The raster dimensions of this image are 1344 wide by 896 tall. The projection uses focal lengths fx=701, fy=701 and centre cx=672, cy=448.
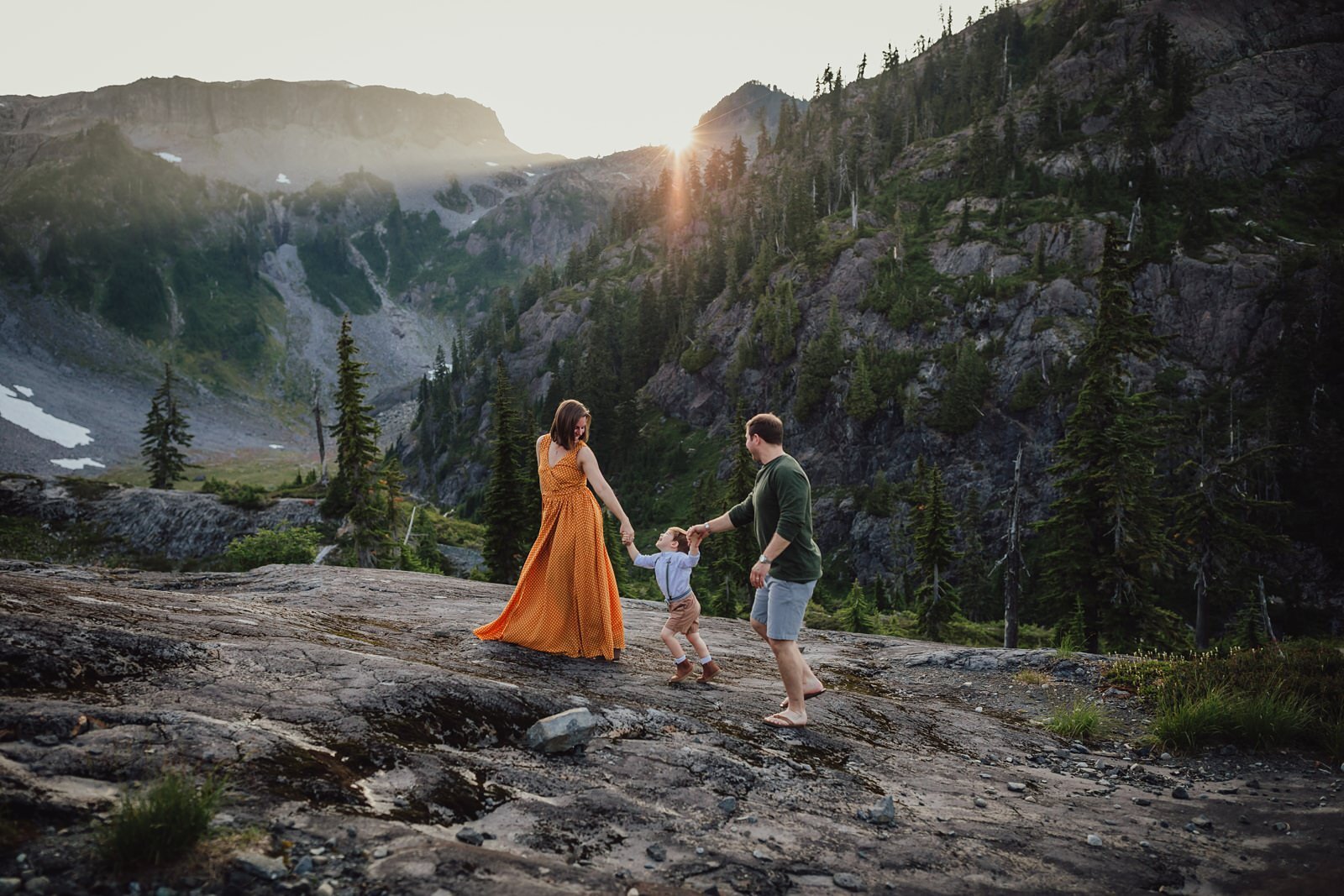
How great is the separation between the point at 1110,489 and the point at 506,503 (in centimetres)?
2845

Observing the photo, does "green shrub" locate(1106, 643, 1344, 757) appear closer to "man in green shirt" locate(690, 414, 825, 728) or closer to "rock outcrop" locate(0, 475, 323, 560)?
"man in green shirt" locate(690, 414, 825, 728)

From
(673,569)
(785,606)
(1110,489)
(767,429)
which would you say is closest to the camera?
(785,606)

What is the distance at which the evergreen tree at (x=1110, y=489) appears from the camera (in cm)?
2667

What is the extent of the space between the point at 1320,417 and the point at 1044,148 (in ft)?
208

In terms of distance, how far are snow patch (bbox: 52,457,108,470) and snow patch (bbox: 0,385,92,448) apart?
6.17 m

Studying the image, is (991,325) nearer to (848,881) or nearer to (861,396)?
(861,396)

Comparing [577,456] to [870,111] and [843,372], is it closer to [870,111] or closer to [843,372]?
[843,372]

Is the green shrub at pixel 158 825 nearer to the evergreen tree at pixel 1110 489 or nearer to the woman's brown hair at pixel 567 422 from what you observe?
the woman's brown hair at pixel 567 422

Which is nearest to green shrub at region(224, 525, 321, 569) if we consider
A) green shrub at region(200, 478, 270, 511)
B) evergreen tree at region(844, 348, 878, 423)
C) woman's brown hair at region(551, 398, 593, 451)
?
green shrub at region(200, 478, 270, 511)

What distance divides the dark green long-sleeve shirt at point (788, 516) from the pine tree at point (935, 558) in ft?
107

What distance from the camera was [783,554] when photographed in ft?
26.3

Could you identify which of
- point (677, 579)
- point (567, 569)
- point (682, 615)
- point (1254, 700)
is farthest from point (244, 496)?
point (1254, 700)

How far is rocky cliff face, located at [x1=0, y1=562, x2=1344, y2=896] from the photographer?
4.38 meters

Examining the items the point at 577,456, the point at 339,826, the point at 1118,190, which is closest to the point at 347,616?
the point at 577,456
